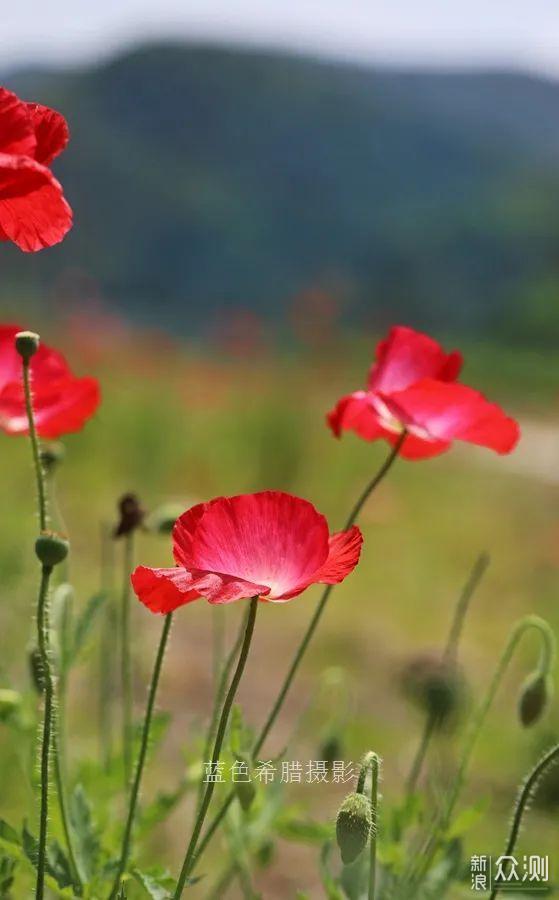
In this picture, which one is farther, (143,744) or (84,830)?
(84,830)

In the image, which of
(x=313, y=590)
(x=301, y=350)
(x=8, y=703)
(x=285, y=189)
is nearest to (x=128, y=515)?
(x=8, y=703)

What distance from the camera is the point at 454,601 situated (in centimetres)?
353

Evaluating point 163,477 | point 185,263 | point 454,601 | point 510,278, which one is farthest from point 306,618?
point 185,263

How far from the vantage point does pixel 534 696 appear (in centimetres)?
92

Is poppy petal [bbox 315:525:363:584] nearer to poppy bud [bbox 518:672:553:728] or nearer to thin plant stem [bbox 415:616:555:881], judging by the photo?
thin plant stem [bbox 415:616:555:881]

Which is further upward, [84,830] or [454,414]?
[454,414]

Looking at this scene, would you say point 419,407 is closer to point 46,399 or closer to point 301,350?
point 46,399

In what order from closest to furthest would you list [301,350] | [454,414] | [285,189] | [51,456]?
[454,414]
[51,456]
[301,350]
[285,189]

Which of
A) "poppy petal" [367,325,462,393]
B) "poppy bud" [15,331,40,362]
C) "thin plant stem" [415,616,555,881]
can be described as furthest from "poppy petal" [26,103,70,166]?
"thin plant stem" [415,616,555,881]

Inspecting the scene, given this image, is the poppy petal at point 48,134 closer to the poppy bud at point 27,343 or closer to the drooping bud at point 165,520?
the poppy bud at point 27,343

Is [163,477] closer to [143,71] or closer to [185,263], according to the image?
[185,263]

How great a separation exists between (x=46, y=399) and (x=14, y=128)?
0.28 m

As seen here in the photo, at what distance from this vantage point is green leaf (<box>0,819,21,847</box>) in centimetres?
75

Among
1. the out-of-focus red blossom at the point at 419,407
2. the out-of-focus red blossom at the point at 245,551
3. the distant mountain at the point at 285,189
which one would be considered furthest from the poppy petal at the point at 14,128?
the distant mountain at the point at 285,189
